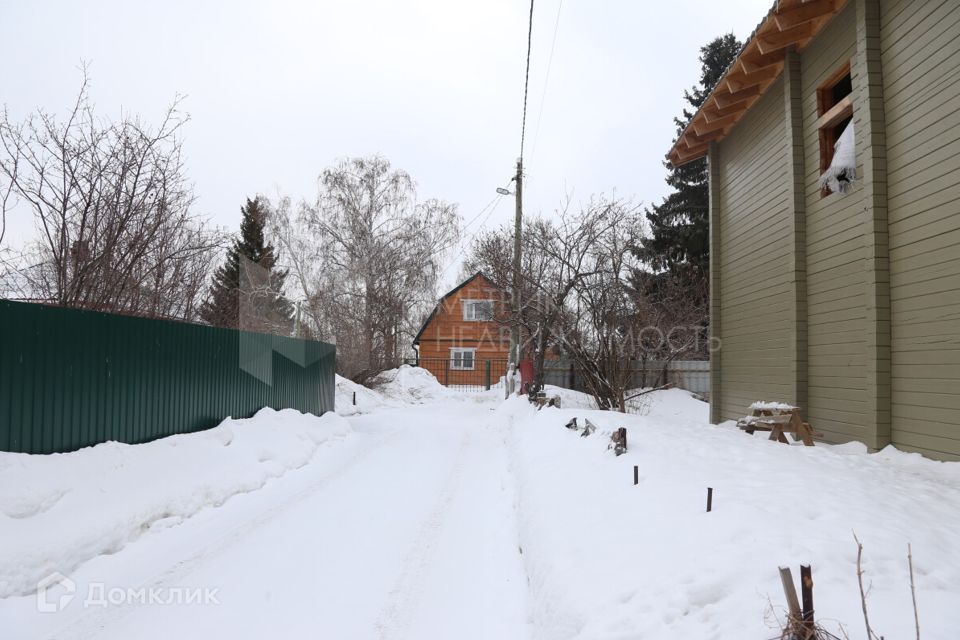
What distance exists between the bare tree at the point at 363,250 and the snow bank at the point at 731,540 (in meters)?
19.0

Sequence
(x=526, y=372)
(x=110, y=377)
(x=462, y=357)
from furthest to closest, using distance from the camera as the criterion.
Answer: (x=462, y=357)
(x=526, y=372)
(x=110, y=377)

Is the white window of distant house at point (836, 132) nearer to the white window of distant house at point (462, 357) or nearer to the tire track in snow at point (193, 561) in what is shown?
the tire track in snow at point (193, 561)

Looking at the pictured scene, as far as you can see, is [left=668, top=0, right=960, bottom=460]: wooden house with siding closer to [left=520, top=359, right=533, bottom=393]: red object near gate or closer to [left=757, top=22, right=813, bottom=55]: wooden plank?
[left=757, top=22, right=813, bottom=55]: wooden plank

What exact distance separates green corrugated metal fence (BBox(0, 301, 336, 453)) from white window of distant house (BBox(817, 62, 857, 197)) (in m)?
8.43

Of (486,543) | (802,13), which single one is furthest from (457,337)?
(486,543)

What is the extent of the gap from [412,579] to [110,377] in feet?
13.2

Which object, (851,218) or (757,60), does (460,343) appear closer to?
(757,60)

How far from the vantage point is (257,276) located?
2511 cm

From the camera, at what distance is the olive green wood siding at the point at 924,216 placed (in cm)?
509

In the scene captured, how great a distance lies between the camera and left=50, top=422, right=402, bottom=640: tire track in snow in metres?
3.12

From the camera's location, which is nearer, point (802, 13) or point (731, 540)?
point (731, 540)

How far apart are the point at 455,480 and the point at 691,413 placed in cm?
1072

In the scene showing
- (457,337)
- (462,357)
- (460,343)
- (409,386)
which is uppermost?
(457,337)

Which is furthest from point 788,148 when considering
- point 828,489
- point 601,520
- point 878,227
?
point 601,520
